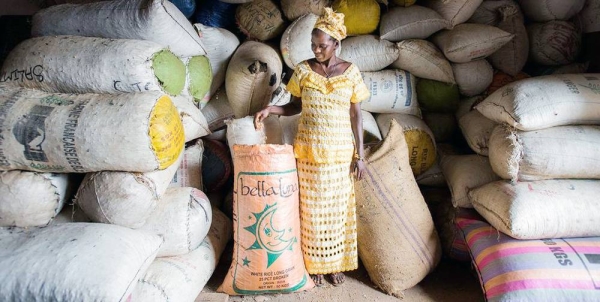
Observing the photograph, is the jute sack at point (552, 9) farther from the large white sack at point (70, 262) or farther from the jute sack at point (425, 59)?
the large white sack at point (70, 262)

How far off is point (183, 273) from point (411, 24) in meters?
1.89

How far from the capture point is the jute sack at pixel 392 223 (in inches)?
81.0

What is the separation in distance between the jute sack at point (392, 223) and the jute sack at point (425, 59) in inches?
23.8

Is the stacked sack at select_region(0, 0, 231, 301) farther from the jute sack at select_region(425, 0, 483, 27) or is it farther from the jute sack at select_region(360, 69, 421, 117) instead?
the jute sack at select_region(425, 0, 483, 27)

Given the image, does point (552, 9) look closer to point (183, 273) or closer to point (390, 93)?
point (390, 93)

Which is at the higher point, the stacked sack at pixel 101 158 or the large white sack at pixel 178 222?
the stacked sack at pixel 101 158

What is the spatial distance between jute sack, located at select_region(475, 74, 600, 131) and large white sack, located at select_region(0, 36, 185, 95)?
1.64 metres

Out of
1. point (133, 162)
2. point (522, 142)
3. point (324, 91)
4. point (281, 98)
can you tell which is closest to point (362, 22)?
point (281, 98)

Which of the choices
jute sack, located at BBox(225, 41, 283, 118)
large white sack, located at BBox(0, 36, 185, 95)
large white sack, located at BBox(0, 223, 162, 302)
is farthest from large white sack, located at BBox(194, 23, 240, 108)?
large white sack, located at BBox(0, 223, 162, 302)

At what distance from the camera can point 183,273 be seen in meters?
1.85

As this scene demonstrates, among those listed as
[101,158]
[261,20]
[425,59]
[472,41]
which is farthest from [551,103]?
[101,158]

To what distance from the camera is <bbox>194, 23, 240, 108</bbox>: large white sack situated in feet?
7.91

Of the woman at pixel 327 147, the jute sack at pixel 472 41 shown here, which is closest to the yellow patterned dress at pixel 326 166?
the woman at pixel 327 147

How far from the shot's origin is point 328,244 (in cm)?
206
